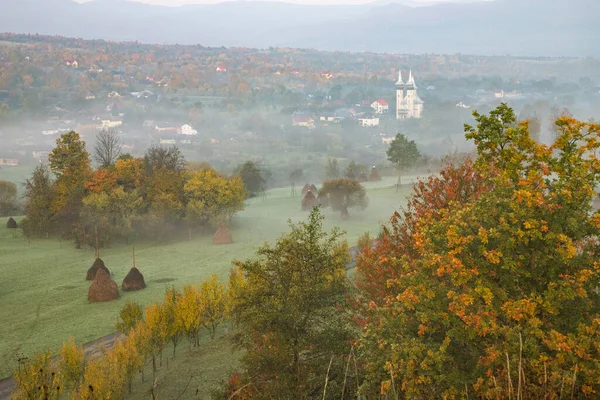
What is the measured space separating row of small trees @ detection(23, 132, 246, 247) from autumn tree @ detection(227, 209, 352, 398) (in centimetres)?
5131

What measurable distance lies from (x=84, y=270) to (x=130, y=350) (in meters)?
33.5

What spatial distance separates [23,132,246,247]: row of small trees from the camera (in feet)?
241

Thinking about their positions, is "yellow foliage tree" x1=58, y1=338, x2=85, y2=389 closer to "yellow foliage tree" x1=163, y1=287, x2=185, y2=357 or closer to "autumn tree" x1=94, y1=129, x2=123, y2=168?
"yellow foliage tree" x1=163, y1=287, x2=185, y2=357

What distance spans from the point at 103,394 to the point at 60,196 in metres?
59.2

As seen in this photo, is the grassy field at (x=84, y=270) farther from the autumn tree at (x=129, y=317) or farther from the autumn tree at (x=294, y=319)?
the autumn tree at (x=294, y=319)

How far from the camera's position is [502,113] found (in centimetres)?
2170

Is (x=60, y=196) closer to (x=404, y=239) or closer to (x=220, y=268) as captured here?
(x=220, y=268)

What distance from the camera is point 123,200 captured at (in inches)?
2943

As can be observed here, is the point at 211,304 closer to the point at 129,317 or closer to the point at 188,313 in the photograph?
the point at 188,313

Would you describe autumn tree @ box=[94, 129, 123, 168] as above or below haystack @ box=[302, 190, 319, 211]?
above

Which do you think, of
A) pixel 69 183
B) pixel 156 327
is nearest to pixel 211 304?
pixel 156 327

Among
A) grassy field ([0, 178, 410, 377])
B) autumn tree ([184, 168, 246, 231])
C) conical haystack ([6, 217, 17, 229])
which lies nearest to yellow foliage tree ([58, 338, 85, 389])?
grassy field ([0, 178, 410, 377])

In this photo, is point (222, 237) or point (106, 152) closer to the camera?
point (222, 237)

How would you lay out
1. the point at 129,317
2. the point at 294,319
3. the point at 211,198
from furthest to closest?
the point at 211,198, the point at 129,317, the point at 294,319
